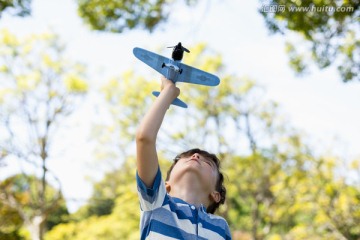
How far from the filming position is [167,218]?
3.82ft

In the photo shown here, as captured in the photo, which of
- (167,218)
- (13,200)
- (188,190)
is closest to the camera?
(167,218)

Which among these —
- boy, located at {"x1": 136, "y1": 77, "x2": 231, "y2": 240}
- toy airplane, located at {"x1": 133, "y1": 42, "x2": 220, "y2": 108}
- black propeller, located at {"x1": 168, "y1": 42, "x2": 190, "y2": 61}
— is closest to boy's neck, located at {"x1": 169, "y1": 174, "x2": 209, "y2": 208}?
boy, located at {"x1": 136, "y1": 77, "x2": 231, "y2": 240}

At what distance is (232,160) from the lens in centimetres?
999

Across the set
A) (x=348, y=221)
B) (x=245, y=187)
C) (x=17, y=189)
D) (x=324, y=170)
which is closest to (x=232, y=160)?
(x=245, y=187)

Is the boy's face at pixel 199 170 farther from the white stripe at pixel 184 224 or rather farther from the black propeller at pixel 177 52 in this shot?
the black propeller at pixel 177 52

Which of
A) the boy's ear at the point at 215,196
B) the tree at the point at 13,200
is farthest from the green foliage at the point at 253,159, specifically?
the boy's ear at the point at 215,196

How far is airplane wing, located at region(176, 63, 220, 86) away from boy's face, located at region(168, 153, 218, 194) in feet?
0.75

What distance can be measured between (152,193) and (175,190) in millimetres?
190

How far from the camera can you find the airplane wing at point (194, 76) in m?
1.23

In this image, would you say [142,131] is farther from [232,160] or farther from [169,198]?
[232,160]

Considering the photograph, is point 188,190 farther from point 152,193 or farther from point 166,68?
point 166,68

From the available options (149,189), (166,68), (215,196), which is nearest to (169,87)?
(166,68)

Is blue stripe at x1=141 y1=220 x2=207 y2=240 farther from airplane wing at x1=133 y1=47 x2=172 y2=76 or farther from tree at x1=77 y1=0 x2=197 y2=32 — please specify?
tree at x1=77 y1=0 x2=197 y2=32

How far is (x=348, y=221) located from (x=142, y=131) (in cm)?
888
